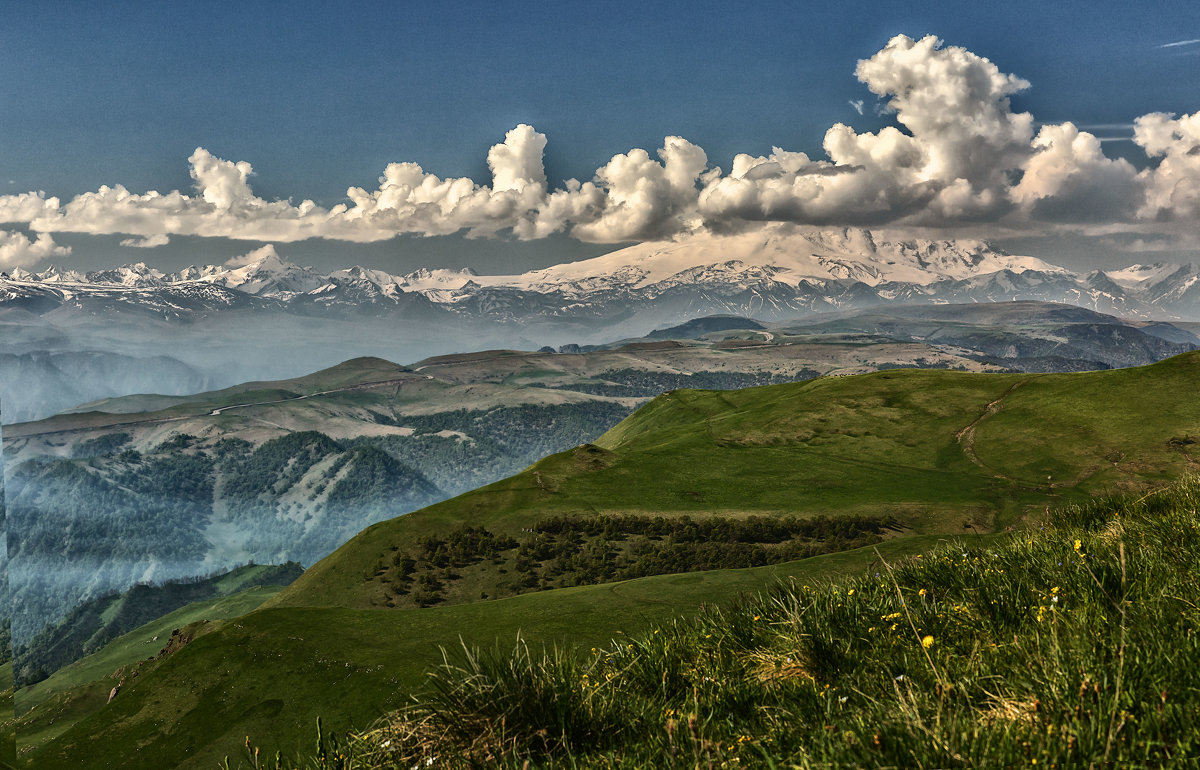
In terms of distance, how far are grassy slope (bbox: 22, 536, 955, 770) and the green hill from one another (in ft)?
0.67

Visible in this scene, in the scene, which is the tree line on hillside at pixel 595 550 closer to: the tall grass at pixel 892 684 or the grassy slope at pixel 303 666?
the grassy slope at pixel 303 666

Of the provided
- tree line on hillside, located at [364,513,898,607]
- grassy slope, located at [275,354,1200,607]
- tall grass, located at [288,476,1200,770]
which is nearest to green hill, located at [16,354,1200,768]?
tree line on hillside, located at [364,513,898,607]

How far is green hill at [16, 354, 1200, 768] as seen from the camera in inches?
2089

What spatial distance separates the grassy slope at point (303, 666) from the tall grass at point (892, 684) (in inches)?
1596

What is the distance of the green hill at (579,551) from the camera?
5306 centimetres

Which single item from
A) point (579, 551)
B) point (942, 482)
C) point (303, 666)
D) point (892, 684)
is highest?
point (892, 684)

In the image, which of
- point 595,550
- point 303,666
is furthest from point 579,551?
point 303,666

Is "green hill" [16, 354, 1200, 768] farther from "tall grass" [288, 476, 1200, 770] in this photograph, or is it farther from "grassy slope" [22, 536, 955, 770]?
"tall grass" [288, 476, 1200, 770]

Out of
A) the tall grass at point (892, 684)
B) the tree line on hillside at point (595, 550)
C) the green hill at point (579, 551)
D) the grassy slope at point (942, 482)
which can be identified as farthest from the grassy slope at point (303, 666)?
the grassy slope at point (942, 482)

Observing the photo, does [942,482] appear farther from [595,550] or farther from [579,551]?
[579,551]

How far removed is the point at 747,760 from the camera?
464 cm

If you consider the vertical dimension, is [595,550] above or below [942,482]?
below

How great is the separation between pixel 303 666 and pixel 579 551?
10751 cm

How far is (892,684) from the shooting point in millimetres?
5246
